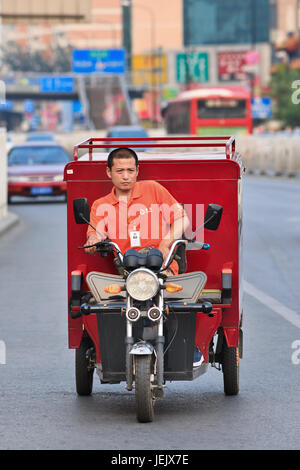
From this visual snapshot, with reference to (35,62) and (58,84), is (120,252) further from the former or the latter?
(35,62)

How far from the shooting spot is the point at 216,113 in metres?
54.3

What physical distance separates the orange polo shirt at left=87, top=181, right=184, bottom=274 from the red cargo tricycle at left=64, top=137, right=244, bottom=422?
0.35 feet

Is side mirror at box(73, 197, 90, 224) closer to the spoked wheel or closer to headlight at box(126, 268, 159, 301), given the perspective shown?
headlight at box(126, 268, 159, 301)

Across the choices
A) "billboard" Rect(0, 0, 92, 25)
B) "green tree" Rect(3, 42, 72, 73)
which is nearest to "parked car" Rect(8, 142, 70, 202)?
"billboard" Rect(0, 0, 92, 25)

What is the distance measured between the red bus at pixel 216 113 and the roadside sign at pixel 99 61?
178 ft

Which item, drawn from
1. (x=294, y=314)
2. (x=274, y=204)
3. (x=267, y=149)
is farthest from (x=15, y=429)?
(x=267, y=149)

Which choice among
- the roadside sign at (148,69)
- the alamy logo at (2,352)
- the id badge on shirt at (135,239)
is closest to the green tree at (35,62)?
the roadside sign at (148,69)

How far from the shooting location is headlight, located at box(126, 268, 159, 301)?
680cm

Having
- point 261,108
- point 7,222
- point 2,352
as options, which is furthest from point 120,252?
point 261,108

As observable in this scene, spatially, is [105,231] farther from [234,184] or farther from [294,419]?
[294,419]

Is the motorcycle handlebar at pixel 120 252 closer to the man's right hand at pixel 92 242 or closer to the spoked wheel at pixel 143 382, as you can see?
the man's right hand at pixel 92 242

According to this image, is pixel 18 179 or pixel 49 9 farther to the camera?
pixel 18 179

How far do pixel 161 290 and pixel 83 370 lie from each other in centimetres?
103
